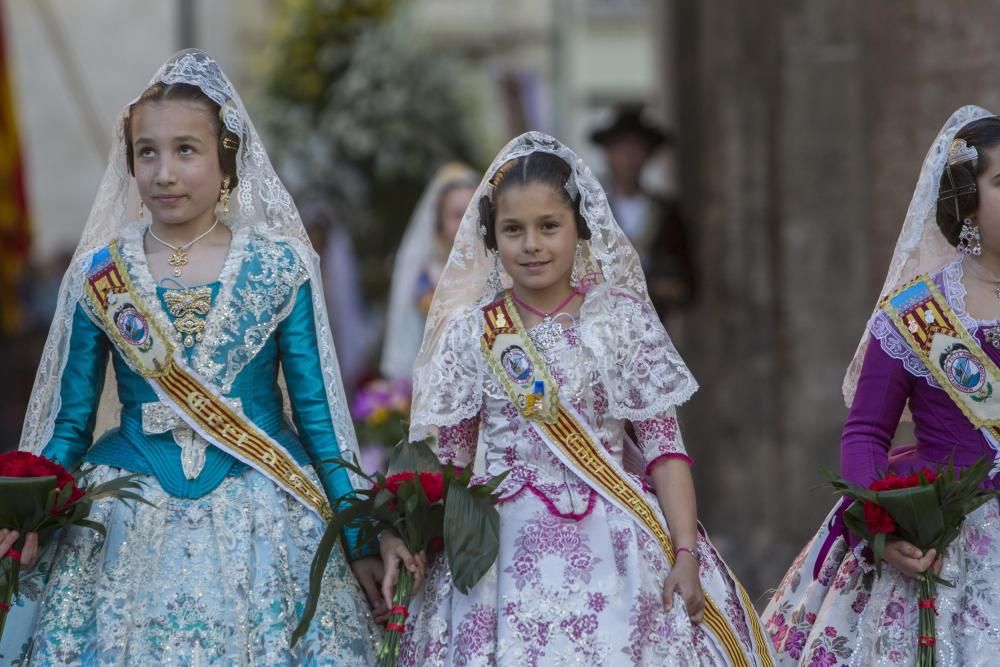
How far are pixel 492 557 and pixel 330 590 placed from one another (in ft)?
1.50

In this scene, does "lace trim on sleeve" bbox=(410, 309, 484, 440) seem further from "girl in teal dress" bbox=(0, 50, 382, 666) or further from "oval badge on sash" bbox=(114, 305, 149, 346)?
"oval badge on sash" bbox=(114, 305, 149, 346)

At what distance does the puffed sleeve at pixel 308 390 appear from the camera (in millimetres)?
5598

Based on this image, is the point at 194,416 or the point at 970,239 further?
the point at 970,239

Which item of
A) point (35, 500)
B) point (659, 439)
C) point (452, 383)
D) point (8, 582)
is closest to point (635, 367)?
point (659, 439)

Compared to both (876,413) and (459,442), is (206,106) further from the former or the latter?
(876,413)

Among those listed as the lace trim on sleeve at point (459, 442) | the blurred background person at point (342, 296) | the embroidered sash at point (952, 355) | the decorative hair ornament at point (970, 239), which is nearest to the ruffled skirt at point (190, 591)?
the lace trim on sleeve at point (459, 442)

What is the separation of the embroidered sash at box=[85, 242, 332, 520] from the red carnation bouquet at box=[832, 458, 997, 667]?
150cm

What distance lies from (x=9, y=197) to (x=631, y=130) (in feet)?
17.8

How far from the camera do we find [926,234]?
5.84 meters

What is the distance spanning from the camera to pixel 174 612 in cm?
519

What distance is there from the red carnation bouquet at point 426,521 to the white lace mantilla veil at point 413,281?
491 centimetres

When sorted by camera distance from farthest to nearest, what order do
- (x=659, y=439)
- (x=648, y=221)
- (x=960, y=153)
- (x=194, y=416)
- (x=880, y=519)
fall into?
(x=648, y=221)
(x=960, y=153)
(x=659, y=439)
(x=194, y=416)
(x=880, y=519)

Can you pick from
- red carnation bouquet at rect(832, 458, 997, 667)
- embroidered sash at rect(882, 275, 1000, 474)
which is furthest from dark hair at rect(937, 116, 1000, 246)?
red carnation bouquet at rect(832, 458, 997, 667)

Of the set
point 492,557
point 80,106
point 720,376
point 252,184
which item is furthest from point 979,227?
point 80,106
